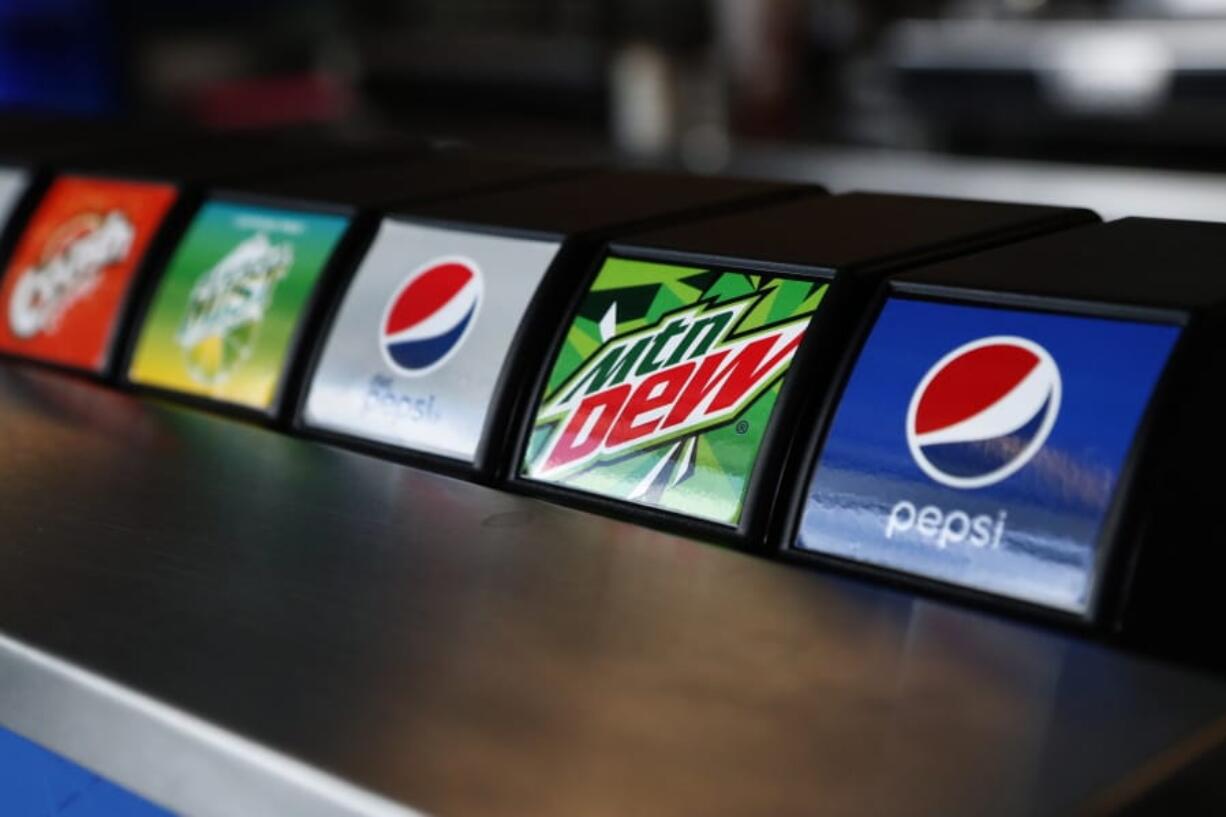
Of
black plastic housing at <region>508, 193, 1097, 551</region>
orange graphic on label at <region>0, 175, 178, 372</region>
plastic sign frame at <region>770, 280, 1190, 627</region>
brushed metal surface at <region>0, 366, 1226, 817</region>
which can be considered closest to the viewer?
brushed metal surface at <region>0, 366, 1226, 817</region>

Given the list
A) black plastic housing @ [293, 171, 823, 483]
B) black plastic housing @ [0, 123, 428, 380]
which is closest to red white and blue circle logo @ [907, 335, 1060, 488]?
→ black plastic housing @ [293, 171, 823, 483]

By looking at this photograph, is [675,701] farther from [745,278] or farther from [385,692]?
[745,278]

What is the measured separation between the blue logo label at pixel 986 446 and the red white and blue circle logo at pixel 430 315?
212 mm

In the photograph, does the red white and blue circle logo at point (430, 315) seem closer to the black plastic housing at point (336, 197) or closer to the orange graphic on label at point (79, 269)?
the black plastic housing at point (336, 197)

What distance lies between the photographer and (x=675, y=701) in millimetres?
463

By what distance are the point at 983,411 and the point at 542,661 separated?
0.20 metres

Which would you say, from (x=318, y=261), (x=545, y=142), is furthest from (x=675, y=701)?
(x=545, y=142)

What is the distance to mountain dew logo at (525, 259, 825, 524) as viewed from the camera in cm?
64

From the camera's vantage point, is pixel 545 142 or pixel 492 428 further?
pixel 545 142

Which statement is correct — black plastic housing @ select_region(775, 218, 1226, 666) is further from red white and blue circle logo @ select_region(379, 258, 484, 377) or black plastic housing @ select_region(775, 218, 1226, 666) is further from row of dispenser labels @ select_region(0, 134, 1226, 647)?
red white and blue circle logo @ select_region(379, 258, 484, 377)

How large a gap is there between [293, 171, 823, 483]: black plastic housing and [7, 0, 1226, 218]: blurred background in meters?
1.78

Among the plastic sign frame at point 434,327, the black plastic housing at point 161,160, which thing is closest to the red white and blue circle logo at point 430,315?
the plastic sign frame at point 434,327

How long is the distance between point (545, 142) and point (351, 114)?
2.74ft

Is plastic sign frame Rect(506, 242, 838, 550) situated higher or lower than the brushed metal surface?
higher
